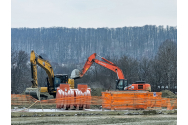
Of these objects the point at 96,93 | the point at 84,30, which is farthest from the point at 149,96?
the point at 84,30

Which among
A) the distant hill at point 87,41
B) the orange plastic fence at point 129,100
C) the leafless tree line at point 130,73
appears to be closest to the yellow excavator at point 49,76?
the orange plastic fence at point 129,100

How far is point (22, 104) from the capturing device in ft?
96.8

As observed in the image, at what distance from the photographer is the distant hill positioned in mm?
150000

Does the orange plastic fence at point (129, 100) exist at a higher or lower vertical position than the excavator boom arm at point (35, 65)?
lower

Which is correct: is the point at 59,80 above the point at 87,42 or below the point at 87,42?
below

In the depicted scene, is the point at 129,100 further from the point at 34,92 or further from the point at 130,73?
the point at 130,73

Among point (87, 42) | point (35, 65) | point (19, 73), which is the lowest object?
point (19, 73)

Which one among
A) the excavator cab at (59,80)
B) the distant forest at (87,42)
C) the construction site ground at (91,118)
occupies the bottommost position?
the construction site ground at (91,118)

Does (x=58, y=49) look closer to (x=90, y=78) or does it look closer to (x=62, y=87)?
(x=90, y=78)

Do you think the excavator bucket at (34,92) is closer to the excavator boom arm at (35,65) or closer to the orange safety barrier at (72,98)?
the excavator boom arm at (35,65)

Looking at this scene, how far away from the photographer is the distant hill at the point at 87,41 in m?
150

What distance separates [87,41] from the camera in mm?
162000

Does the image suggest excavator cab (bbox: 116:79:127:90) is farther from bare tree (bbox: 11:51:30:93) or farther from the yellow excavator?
bare tree (bbox: 11:51:30:93)

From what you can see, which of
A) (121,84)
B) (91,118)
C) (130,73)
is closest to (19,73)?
(130,73)
